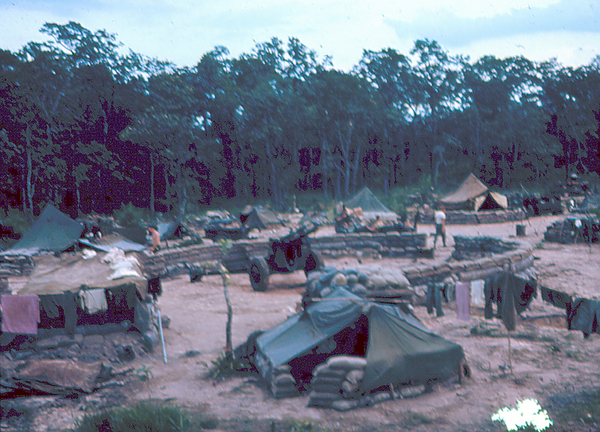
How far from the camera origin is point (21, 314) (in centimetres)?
848

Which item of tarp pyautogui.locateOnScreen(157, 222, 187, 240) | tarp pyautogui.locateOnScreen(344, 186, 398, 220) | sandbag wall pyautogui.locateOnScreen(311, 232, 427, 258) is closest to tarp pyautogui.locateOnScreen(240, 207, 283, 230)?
tarp pyautogui.locateOnScreen(157, 222, 187, 240)

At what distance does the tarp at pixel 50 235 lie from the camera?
17.4 m

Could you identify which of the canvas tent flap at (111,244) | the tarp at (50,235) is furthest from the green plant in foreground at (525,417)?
the tarp at (50,235)

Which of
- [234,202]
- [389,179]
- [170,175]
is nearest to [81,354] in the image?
[170,175]

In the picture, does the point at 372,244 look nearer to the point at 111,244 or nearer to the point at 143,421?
the point at 111,244

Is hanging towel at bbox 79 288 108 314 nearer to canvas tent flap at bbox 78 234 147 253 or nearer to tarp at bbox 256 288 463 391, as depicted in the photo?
tarp at bbox 256 288 463 391

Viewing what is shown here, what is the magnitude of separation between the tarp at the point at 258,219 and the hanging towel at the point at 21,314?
17.6 meters

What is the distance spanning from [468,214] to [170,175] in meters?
23.9

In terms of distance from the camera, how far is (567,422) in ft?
17.9

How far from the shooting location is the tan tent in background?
99.7 feet

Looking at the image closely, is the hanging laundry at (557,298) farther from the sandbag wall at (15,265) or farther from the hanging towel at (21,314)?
the sandbag wall at (15,265)

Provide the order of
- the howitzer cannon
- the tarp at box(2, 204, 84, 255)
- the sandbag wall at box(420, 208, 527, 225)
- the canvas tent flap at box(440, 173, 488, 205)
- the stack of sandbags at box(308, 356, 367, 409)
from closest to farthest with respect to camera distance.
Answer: the stack of sandbags at box(308, 356, 367, 409) → the howitzer cannon → the tarp at box(2, 204, 84, 255) → the sandbag wall at box(420, 208, 527, 225) → the canvas tent flap at box(440, 173, 488, 205)

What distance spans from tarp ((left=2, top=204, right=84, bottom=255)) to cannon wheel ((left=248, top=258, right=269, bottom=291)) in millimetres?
8317

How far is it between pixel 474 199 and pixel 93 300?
2625 cm
